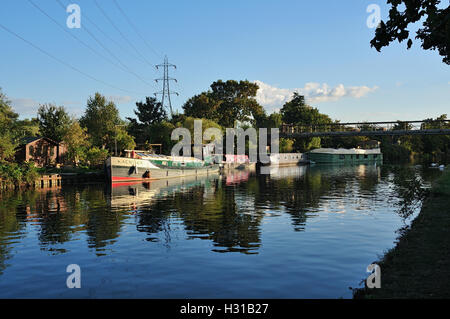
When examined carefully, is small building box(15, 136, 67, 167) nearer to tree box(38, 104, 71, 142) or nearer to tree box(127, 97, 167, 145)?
tree box(38, 104, 71, 142)

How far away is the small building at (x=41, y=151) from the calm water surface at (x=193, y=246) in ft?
98.6

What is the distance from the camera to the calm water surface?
12.0 m

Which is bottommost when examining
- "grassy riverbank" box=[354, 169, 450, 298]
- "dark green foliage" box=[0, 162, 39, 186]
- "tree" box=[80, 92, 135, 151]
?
"grassy riverbank" box=[354, 169, 450, 298]

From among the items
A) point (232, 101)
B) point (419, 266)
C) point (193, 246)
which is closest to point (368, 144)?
point (232, 101)

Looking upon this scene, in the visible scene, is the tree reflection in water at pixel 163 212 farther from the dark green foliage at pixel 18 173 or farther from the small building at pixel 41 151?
the small building at pixel 41 151

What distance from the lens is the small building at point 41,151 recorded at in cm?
5928

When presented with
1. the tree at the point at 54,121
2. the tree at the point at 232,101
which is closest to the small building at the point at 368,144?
the tree at the point at 232,101

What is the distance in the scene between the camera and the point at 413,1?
1201 centimetres

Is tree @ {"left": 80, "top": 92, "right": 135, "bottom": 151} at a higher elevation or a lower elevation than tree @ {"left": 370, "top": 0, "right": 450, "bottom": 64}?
higher

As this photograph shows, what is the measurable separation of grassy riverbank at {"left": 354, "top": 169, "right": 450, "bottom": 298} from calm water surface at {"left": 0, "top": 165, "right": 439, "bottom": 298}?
121 cm

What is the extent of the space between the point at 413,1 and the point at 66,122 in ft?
223

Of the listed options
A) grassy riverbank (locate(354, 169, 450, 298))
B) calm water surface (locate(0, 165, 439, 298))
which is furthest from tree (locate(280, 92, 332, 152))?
grassy riverbank (locate(354, 169, 450, 298))

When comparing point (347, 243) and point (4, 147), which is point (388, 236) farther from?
point (4, 147)

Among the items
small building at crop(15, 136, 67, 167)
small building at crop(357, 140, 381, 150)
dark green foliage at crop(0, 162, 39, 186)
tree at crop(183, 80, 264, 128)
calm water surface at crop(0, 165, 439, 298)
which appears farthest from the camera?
small building at crop(357, 140, 381, 150)
